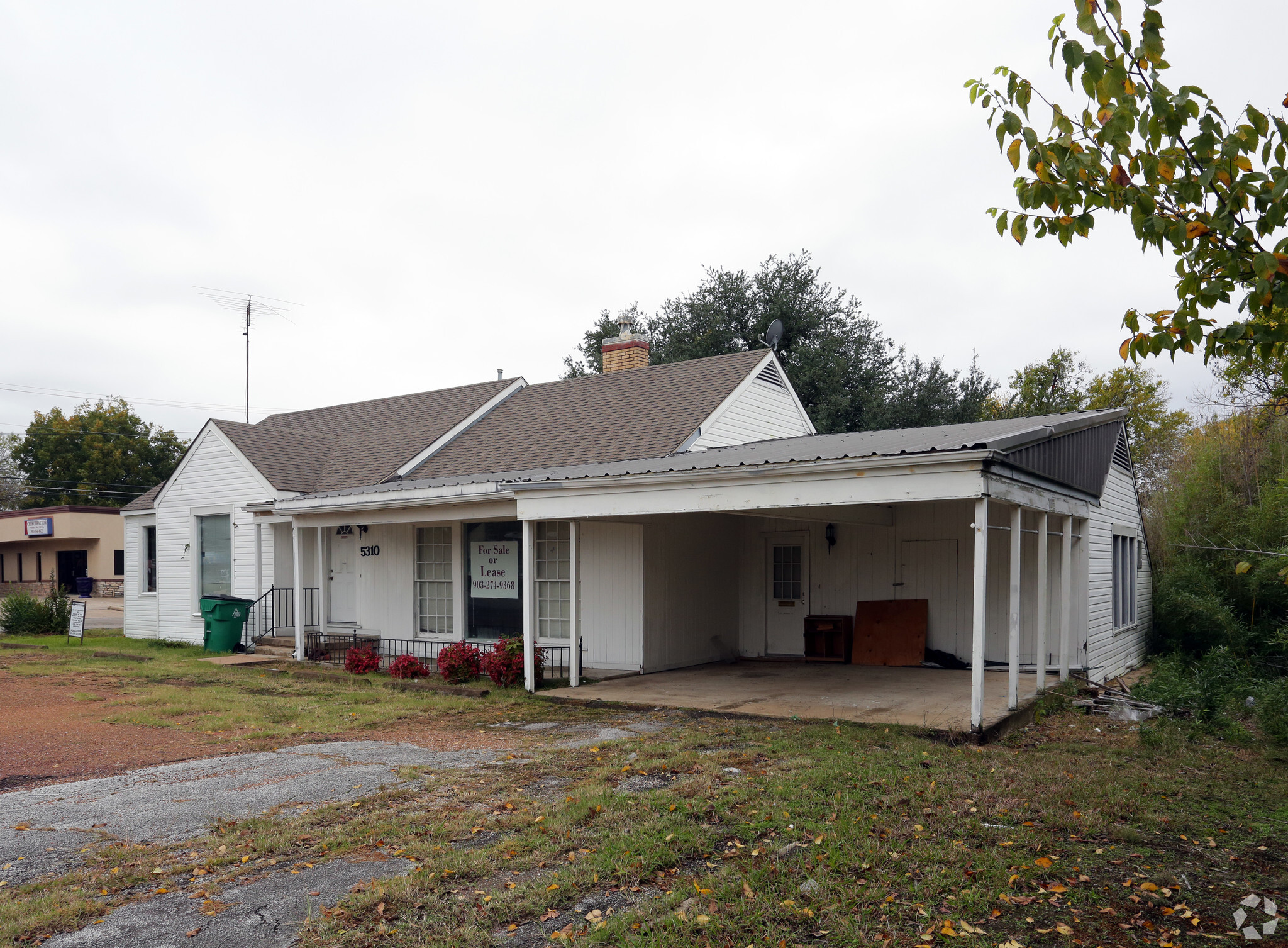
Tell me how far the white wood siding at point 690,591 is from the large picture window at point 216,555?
28.1 feet

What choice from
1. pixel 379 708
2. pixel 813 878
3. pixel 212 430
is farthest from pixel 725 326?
pixel 813 878

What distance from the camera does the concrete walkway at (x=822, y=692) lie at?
32.1ft

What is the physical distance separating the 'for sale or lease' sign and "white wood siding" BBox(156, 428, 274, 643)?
4912mm

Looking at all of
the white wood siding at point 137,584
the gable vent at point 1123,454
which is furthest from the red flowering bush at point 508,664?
the white wood siding at point 137,584

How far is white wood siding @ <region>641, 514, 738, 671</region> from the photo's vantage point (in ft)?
45.2

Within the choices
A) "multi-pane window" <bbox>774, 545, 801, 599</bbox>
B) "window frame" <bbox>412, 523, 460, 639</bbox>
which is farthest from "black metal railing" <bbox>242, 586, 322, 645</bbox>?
"multi-pane window" <bbox>774, 545, 801, 599</bbox>

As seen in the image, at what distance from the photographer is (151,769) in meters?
8.02

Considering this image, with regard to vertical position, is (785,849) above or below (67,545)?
above

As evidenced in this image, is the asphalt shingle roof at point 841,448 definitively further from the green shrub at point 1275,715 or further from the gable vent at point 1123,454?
the green shrub at point 1275,715

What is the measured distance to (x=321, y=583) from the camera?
53.3 feet

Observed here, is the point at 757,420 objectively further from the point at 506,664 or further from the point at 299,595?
the point at 299,595

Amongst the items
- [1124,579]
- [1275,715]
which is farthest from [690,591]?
[1275,715]

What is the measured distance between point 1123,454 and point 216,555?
17.3 meters

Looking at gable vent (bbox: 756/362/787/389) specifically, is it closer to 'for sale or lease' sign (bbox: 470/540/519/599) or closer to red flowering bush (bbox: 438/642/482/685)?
'for sale or lease' sign (bbox: 470/540/519/599)
